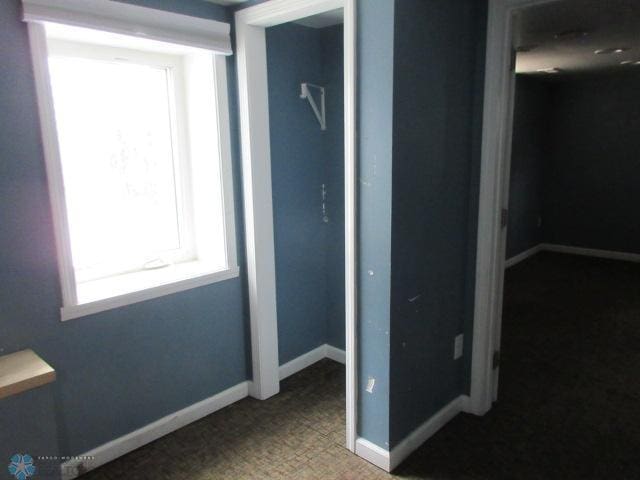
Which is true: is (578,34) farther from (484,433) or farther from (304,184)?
(484,433)

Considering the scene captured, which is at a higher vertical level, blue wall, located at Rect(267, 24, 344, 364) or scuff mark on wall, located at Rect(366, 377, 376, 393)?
blue wall, located at Rect(267, 24, 344, 364)

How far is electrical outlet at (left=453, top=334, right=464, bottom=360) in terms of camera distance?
240 centimetres

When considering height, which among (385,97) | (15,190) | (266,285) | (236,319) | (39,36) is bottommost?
(236,319)

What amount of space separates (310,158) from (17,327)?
5.80 feet

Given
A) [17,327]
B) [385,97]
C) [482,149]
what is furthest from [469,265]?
[17,327]

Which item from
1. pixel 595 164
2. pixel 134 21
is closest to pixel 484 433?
pixel 134 21

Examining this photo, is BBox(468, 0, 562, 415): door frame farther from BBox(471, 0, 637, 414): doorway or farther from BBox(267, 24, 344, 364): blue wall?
BBox(267, 24, 344, 364): blue wall

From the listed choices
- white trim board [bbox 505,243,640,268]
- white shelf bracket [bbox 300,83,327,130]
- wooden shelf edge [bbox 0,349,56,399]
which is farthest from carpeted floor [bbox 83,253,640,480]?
white trim board [bbox 505,243,640,268]

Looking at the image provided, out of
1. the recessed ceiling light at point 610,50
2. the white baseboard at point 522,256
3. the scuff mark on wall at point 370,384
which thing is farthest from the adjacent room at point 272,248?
the white baseboard at point 522,256

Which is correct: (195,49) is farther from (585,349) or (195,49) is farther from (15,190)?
(585,349)

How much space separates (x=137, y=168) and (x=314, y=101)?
1126 millimetres

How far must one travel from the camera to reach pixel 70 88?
2086 millimetres

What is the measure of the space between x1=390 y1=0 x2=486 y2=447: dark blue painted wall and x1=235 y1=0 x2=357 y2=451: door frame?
0.20 meters

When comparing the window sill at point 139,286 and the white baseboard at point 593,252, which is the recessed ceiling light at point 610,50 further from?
the window sill at point 139,286
